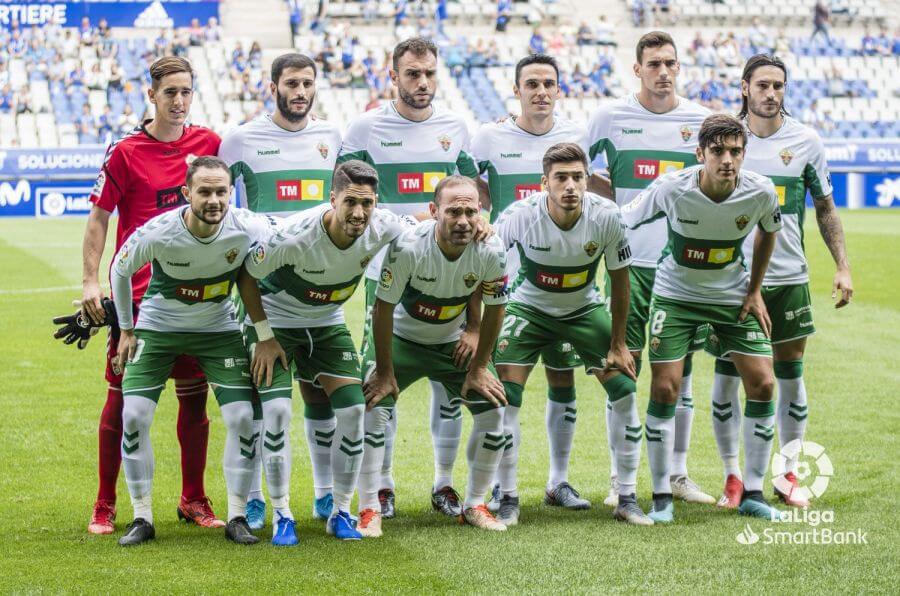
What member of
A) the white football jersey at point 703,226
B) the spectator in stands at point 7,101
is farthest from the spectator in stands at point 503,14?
the white football jersey at point 703,226

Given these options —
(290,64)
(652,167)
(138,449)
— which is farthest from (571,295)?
(138,449)

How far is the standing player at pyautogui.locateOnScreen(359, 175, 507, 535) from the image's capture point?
6.20m

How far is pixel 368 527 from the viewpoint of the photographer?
6.22 m

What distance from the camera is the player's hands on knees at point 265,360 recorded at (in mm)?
6066

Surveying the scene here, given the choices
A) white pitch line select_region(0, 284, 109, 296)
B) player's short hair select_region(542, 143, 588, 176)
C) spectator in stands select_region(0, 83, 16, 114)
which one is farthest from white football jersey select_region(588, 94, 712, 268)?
spectator in stands select_region(0, 83, 16, 114)

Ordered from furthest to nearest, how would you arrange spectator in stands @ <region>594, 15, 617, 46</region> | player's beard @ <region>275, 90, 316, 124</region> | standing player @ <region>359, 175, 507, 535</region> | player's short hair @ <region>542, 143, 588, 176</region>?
spectator in stands @ <region>594, 15, 617, 46</region> → player's beard @ <region>275, 90, 316, 124</region> → player's short hair @ <region>542, 143, 588, 176</region> → standing player @ <region>359, 175, 507, 535</region>

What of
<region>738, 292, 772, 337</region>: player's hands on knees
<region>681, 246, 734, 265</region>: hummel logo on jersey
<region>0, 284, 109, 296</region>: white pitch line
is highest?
<region>681, 246, 734, 265</region>: hummel logo on jersey

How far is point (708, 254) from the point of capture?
21.8ft

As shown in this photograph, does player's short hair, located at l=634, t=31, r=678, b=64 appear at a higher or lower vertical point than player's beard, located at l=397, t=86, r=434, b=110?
higher

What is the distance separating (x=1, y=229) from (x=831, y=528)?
20.9 m

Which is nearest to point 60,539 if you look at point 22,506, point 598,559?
point 22,506

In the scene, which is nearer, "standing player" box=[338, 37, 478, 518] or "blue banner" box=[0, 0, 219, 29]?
"standing player" box=[338, 37, 478, 518]

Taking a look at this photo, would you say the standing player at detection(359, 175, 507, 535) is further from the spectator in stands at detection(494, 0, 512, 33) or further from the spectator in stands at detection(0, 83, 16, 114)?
the spectator in stands at detection(494, 0, 512, 33)

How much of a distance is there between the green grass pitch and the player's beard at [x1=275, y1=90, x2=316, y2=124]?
228cm
